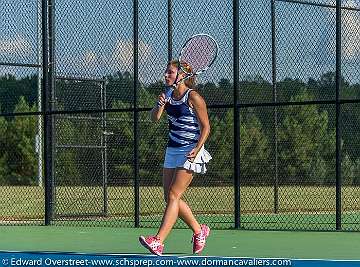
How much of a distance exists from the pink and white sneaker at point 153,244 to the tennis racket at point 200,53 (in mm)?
1700

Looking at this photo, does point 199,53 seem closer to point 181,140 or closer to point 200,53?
point 200,53

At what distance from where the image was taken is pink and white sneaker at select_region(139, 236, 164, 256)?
938 cm

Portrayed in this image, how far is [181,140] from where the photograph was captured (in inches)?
385

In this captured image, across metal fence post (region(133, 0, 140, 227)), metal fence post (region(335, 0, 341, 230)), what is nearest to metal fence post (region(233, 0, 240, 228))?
metal fence post (region(335, 0, 341, 230))

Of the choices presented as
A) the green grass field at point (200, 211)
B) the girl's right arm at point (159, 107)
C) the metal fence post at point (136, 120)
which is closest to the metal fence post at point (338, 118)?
the green grass field at point (200, 211)

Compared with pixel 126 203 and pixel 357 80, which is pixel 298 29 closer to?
pixel 357 80

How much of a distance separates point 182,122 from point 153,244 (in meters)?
1.14

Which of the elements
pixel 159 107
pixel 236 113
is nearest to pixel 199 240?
pixel 159 107

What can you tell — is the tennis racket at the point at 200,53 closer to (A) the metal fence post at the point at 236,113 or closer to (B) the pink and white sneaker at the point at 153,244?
(B) the pink and white sneaker at the point at 153,244

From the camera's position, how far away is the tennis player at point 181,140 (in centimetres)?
962

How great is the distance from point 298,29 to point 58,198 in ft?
13.9

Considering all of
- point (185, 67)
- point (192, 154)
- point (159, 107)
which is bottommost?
point (192, 154)

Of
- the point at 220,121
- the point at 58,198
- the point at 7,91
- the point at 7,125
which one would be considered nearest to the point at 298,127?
the point at 220,121

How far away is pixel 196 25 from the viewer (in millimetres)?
15328
